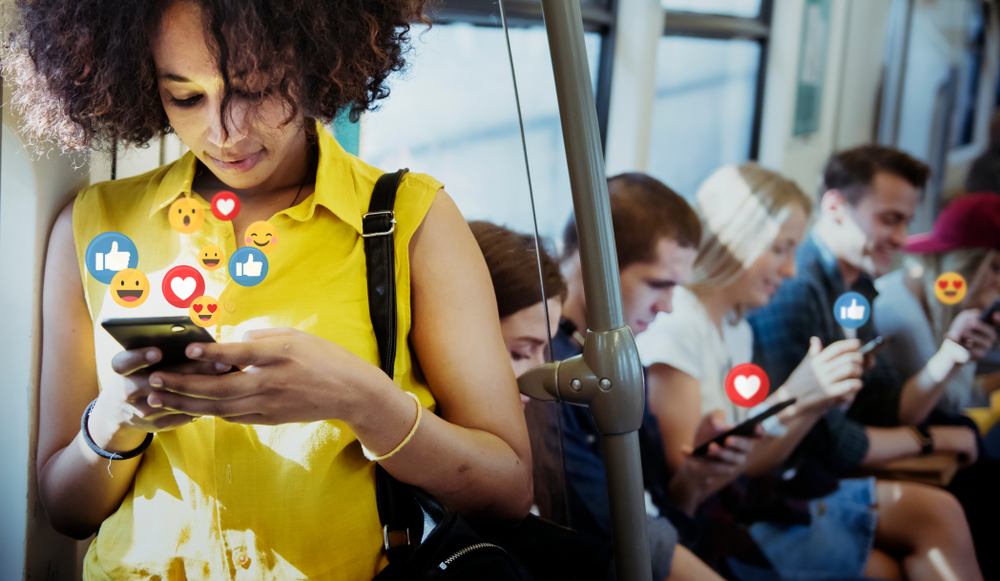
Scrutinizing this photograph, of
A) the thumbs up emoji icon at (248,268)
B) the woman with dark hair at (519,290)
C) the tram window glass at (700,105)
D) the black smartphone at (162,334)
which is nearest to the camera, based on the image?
the black smartphone at (162,334)

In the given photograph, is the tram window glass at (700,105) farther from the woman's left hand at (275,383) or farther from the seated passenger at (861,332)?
the woman's left hand at (275,383)

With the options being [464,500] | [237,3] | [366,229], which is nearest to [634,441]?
[464,500]

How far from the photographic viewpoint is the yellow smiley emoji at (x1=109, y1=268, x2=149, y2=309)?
0.46 metres

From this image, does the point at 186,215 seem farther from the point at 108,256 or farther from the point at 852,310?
the point at 852,310

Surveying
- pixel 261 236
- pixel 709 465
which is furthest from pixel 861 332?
pixel 261 236

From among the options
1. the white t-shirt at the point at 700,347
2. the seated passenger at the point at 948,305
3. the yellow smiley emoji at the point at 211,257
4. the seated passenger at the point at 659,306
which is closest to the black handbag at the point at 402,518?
the yellow smiley emoji at the point at 211,257

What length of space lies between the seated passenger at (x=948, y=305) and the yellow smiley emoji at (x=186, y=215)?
4.59ft

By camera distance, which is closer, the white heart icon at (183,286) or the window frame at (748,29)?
the white heart icon at (183,286)

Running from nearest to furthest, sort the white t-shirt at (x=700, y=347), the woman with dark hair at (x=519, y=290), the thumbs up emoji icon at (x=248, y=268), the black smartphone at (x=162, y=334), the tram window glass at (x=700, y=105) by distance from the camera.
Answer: the black smartphone at (x=162, y=334)
the thumbs up emoji icon at (x=248, y=268)
the woman with dark hair at (x=519, y=290)
the white t-shirt at (x=700, y=347)
the tram window glass at (x=700, y=105)

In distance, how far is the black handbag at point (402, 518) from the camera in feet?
1.69

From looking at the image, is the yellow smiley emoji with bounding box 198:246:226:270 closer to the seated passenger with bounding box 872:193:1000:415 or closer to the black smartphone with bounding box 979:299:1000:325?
the seated passenger with bounding box 872:193:1000:415

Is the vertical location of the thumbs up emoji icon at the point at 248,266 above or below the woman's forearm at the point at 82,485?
above

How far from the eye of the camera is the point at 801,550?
1.54 metres

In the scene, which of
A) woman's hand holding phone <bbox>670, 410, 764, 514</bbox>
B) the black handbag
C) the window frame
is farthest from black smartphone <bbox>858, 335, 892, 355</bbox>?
Answer: the black handbag
